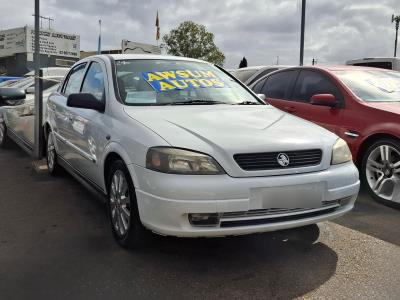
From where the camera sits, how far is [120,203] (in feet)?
Answer: 12.0

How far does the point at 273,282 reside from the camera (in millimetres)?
3143

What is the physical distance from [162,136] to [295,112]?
3347 mm

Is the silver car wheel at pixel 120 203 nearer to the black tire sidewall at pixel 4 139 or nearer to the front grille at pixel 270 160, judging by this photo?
the front grille at pixel 270 160

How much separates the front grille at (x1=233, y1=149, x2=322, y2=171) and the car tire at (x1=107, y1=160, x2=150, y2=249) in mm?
799

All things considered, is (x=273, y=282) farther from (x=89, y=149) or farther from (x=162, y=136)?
(x=89, y=149)

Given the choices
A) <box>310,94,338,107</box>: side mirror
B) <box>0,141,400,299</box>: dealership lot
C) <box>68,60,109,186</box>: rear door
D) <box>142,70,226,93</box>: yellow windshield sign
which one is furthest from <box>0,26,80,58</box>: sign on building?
<box>0,141,400,299</box>: dealership lot

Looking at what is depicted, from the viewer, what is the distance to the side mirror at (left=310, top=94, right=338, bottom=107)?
560 cm

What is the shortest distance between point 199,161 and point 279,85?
13.3 ft

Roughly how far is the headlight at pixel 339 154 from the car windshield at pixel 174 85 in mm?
1134

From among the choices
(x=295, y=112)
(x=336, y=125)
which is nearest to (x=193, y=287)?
(x=336, y=125)

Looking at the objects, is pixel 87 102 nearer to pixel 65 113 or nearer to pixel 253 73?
pixel 65 113

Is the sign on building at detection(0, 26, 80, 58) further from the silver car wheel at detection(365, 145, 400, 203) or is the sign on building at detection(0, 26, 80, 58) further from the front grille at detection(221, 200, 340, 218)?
the front grille at detection(221, 200, 340, 218)

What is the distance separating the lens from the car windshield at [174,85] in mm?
4184

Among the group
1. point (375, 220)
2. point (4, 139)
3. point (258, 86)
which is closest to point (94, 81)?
point (375, 220)
